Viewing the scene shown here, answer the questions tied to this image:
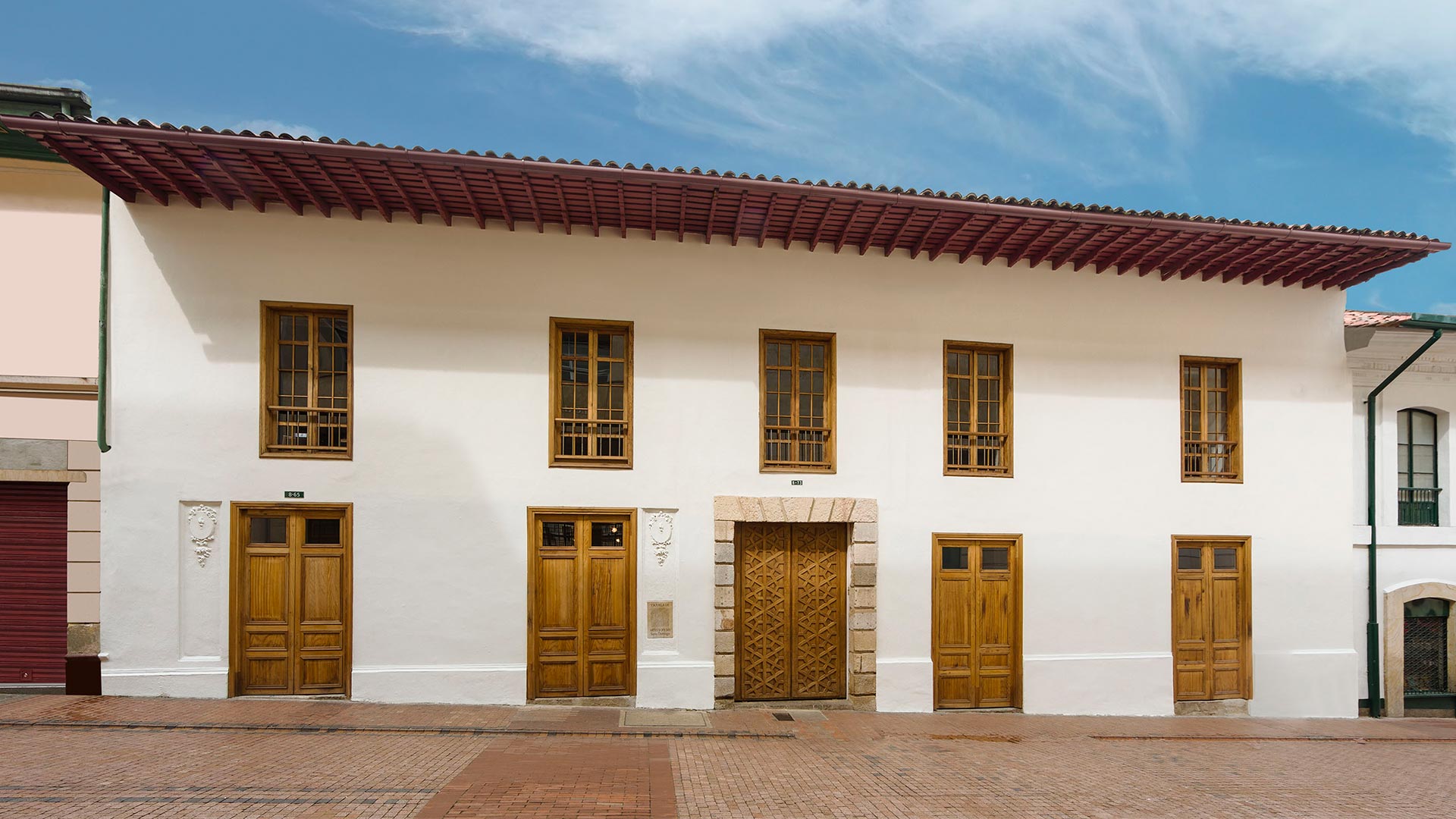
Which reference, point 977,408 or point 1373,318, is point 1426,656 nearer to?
point 1373,318

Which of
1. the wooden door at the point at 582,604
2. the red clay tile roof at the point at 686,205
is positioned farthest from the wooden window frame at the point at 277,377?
the wooden door at the point at 582,604

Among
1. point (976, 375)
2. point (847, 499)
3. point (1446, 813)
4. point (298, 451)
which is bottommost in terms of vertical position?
point (1446, 813)

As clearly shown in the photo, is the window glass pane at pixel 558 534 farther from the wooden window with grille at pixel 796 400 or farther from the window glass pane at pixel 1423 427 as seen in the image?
the window glass pane at pixel 1423 427

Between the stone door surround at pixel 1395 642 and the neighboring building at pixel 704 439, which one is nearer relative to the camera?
the neighboring building at pixel 704 439

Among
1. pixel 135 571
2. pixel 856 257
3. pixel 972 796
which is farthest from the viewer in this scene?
pixel 856 257

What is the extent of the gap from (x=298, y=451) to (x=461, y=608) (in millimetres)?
2619

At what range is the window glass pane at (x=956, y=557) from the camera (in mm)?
9875

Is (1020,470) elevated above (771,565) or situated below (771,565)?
above

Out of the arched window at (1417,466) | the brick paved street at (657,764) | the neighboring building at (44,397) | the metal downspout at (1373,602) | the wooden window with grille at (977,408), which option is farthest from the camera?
the arched window at (1417,466)

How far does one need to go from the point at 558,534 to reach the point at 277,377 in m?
3.75

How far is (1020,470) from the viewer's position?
1006 centimetres

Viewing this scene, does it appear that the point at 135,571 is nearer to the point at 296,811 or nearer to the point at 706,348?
the point at 296,811

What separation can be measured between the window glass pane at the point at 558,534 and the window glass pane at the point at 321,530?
2.32m

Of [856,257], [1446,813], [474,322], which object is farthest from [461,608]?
[1446,813]
